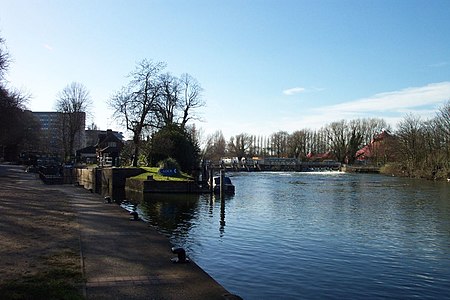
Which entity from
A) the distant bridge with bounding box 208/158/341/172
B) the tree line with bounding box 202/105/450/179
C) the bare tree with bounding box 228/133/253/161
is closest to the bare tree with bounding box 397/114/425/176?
the tree line with bounding box 202/105/450/179

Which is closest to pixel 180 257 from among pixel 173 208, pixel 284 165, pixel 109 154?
pixel 173 208

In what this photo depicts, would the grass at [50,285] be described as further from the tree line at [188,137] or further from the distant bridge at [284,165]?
the distant bridge at [284,165]

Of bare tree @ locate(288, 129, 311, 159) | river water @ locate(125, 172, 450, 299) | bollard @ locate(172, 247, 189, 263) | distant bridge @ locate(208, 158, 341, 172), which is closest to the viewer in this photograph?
bollard @ locate(172, 247, 189, 263)

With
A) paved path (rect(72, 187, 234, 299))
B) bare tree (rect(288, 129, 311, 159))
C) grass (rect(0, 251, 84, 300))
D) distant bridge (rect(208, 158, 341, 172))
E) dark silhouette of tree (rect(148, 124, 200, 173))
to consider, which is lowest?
paved path (rect(72, 187, 234, 299))

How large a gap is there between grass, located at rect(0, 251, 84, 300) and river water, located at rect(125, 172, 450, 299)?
13.9 feet

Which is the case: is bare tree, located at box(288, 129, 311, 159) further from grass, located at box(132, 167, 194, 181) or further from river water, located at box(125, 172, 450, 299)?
river water, located at box(125, 172, 450, 299)

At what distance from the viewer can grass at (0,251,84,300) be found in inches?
282

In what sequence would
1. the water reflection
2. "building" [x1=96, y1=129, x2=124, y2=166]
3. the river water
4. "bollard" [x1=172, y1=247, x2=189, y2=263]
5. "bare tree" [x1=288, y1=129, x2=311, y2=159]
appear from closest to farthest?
1. "bollard" [x1=172, y1=247, x2=189, y2=263]
2. the river water
3. the water reflection
4. "building" [x1=96, y1=129, x2=124, y2=166]
5. "bare tree" [x1=288, y1=129, x2=311, y2=159]

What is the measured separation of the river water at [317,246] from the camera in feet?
38.9

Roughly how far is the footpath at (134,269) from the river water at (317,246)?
6.46 ft

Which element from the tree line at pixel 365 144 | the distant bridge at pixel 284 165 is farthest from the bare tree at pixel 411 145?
the distant bridge at pixel 284 165

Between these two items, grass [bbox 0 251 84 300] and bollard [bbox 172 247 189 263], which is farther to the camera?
bollard [bbox 172 247 189 263]

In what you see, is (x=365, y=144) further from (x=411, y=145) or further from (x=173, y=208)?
(x=173, y=208)

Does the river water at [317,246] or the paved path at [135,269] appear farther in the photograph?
the river water at [317,246]
